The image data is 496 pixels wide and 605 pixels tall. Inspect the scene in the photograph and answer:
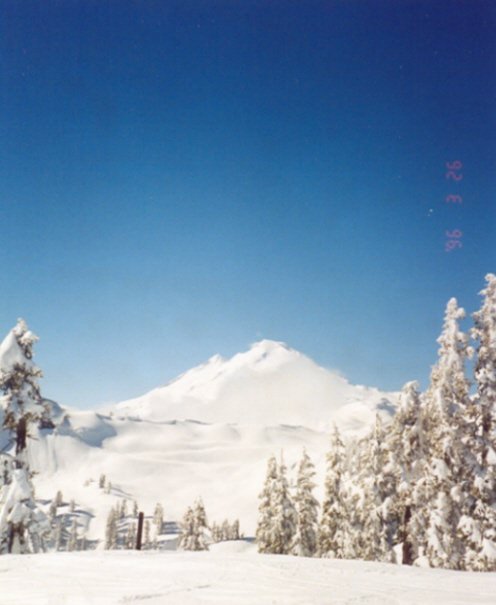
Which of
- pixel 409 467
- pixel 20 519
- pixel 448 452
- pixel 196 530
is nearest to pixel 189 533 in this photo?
pixel 196 530

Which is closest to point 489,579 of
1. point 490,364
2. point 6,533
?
point 490,364

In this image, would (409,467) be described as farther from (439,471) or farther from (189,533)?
(189,533)

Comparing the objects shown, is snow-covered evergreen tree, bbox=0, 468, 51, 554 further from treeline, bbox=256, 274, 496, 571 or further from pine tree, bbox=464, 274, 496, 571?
pine tree, bbox=464, 274, 496, 571

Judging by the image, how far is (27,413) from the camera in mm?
21281

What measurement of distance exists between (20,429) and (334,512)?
24456 millimetres

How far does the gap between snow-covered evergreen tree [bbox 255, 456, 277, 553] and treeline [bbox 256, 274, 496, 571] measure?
5.53 meters

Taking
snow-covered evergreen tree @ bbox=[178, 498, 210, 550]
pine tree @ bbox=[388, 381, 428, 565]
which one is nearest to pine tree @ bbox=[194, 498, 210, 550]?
snow-covered evergreen tree @ bbox=[178, 498, 210, 550]

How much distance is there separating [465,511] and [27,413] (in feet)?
64.4

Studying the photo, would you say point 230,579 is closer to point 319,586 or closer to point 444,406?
point 319,586

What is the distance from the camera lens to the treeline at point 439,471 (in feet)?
73.0

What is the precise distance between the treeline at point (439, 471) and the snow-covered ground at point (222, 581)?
8.53 metres

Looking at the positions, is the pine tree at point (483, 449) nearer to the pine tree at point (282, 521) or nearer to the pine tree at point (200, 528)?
the pine tree at point (282, 521)

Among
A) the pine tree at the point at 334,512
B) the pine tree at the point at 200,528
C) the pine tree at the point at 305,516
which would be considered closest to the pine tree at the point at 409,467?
the pine tree at the point at 334,512

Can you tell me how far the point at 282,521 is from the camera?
3959 cm
